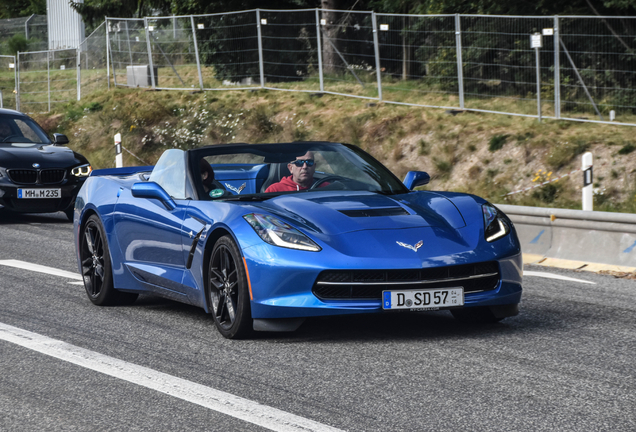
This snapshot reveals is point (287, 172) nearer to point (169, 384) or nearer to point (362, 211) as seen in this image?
point (362, 211)

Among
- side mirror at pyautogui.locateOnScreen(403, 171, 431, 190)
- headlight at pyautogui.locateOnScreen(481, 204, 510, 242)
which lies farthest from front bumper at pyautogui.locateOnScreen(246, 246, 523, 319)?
side mirror at pyautogui.locateOnScreen(403, 171, 431, 190)

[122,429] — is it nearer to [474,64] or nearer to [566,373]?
[566,373]

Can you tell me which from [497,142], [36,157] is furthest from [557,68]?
[36,157]

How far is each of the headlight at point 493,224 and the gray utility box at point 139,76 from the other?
66.8ft

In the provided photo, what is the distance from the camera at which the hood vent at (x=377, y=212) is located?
20.0ft

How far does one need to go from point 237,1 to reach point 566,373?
74.3 ft

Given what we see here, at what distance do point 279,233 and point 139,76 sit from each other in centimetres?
2113

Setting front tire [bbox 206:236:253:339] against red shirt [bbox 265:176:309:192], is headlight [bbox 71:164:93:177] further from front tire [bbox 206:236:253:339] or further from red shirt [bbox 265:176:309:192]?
front tire [bbox 206:236:253:339]

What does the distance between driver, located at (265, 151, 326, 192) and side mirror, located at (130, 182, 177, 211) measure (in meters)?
0.71

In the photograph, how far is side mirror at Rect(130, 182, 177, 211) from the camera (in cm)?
687

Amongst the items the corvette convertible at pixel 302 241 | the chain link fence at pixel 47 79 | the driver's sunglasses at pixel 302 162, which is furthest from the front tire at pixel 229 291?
the chain link fence at pixel 47 79

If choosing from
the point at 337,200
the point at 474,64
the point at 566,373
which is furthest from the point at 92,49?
the point at 566,373

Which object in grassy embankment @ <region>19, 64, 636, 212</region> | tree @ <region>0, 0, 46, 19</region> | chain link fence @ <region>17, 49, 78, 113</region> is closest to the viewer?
grassy embankment @ <region>19, 64, 636, 212</region>

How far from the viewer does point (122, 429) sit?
4.29 metres
